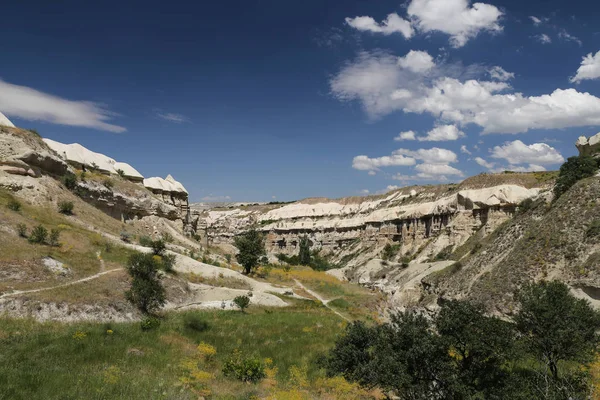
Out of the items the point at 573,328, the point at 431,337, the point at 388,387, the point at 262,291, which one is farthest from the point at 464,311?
the point at 262,291

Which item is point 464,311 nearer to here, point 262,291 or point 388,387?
point 388,387

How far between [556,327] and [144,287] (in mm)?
18998

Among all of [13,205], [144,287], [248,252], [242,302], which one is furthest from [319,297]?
[13,205]

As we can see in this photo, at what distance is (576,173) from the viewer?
101 ft

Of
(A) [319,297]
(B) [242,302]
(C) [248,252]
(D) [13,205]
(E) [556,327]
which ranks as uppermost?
(D) [13,205]

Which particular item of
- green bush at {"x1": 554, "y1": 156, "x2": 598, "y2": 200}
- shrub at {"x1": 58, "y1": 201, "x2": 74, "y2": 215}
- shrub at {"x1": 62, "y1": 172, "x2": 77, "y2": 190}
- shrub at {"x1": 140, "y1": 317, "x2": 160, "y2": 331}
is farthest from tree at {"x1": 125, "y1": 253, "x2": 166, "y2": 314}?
green bush at {"x1": 554, "y1": 156, "x2": 598, "y2": 200}

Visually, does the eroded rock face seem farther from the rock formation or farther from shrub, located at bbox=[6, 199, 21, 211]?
shrub, located at bbox=[6, 199, 21, 211]

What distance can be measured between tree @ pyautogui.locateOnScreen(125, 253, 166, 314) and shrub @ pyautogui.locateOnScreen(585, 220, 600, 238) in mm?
26504

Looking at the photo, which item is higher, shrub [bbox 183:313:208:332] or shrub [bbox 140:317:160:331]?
shrub [bbox 140:317:160:331]

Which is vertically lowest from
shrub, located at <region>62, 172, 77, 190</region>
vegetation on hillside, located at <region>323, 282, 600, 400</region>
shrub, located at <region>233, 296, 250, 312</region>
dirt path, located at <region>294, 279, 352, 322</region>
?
dirt path, located at <region>294, 279, 352, 322</region>

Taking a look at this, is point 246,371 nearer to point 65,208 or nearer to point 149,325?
point 149,325

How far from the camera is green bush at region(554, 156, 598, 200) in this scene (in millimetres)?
30234

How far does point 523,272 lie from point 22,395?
26811mm

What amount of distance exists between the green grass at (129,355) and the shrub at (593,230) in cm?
1702
